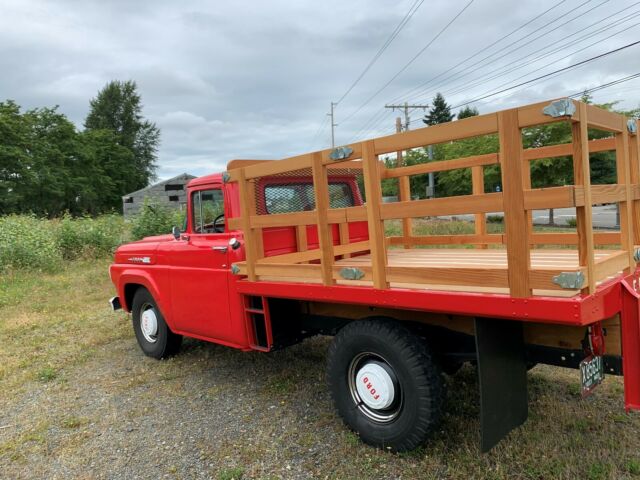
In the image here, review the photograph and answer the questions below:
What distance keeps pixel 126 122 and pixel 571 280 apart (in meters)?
65.4

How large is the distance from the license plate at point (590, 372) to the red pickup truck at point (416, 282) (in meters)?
0.01

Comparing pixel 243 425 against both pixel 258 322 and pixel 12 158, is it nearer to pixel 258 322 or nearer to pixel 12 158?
pixel 258 322

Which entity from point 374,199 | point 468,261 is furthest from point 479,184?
point 374,199

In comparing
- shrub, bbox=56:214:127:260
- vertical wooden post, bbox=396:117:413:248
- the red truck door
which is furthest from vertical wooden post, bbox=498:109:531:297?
shrub, bbox=56:214:127:260

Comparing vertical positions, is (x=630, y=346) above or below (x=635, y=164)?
below

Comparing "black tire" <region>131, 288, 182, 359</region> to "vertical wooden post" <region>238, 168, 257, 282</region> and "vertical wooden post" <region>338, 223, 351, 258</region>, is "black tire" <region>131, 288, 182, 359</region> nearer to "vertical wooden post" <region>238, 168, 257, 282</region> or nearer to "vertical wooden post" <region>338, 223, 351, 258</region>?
"vertical wooden post" <region>238, 168, 257, 282</region>

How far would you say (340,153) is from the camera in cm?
307

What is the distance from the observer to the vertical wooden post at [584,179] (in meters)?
2.29

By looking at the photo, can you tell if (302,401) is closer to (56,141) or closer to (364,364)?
(364,364)

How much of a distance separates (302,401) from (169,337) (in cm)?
196

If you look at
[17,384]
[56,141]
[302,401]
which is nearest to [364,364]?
[302,401]

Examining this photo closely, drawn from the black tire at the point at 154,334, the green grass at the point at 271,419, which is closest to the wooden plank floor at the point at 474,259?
the green grass at the point at 271,419

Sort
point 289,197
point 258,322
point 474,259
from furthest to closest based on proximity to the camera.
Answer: point 289,197 → point 258,322 → point 474,259

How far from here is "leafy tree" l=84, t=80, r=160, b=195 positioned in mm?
59594
